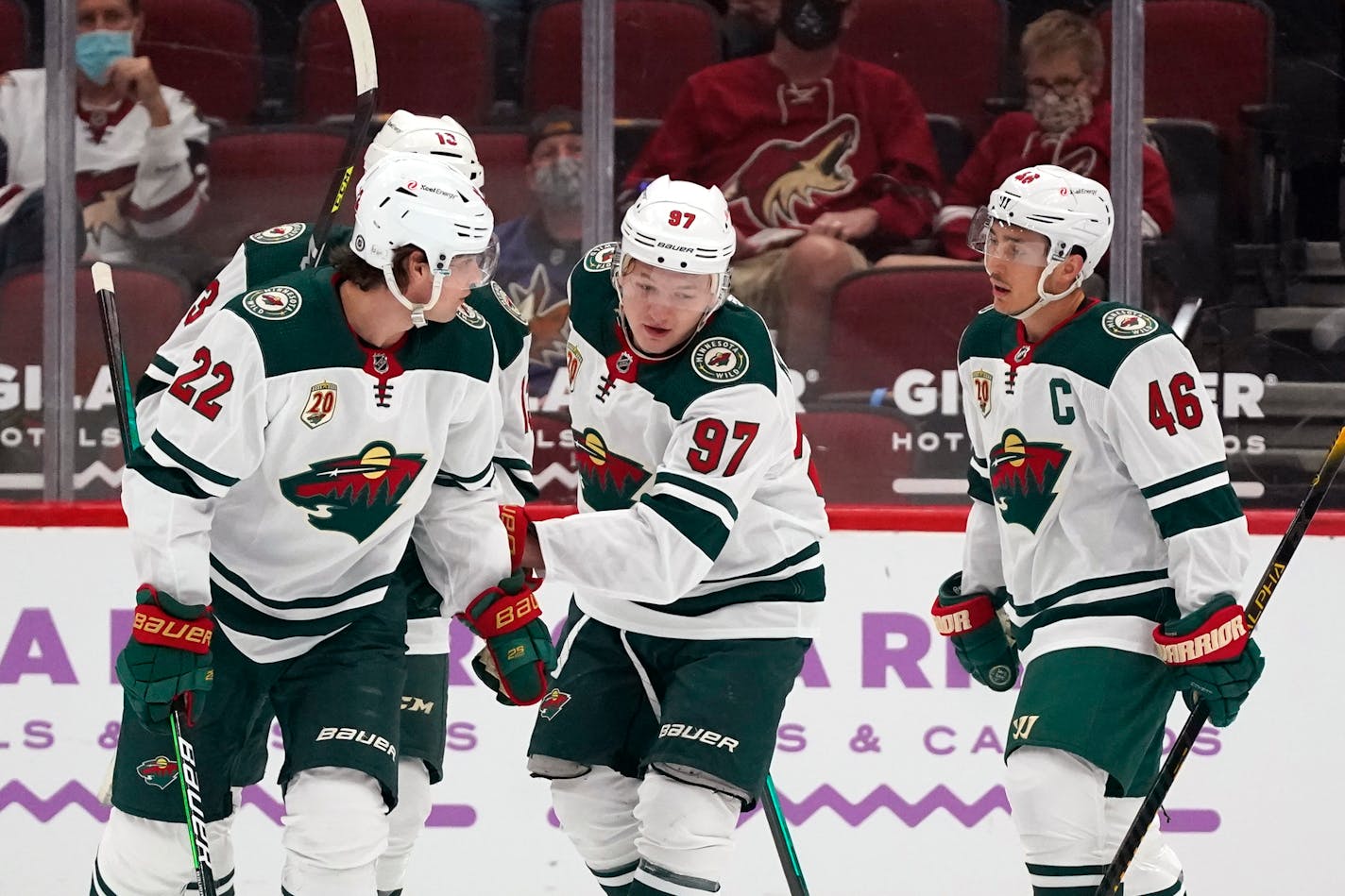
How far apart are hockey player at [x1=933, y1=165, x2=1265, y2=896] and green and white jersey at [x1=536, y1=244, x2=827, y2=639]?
1.09 feet

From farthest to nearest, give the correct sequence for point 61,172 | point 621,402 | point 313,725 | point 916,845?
point 61,172, point 916,845, point 621,402, point 313,725

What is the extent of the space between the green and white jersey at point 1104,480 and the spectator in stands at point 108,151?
1.86 m

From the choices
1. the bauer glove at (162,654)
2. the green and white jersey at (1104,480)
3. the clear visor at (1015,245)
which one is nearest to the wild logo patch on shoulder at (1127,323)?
the green and white jersey at (1104,480)

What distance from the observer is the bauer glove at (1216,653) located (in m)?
2.54

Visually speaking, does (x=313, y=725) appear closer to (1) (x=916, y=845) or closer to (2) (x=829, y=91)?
(1) (x=916, y=845)

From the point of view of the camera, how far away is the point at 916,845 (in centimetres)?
355

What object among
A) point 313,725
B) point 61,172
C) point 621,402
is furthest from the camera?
point 61,172

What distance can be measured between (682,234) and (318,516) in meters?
0.63

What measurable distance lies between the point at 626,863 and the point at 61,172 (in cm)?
199

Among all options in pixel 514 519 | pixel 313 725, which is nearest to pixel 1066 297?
pixel 514 519

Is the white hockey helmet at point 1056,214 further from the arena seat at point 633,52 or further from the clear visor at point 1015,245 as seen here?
the arena seat at point 633,52

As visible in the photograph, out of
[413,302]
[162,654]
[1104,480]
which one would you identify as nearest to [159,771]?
[162,654]

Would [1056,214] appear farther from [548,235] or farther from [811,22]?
[548,235]

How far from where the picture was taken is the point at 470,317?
256cm
